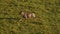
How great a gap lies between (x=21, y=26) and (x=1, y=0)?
2.04 meters

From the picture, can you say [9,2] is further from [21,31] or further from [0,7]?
[21,31]

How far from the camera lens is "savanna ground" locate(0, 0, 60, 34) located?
832cm

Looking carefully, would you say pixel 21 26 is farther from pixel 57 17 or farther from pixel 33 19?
pixel 57 17

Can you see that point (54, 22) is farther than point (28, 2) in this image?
No

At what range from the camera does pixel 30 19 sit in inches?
351

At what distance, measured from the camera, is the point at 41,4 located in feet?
32.9

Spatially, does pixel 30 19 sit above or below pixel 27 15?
below

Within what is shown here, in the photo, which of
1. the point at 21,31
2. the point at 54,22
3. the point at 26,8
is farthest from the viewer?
the point at 26,8

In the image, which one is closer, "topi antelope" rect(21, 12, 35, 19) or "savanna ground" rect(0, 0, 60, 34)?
"savanna ground" rect(0, 0, 60, 34)

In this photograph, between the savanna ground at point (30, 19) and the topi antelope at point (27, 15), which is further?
the topi antelope at point (27, 15)

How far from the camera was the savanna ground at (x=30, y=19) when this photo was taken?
328 inches

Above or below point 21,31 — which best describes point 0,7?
above

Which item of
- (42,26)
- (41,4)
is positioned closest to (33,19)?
(42,26)

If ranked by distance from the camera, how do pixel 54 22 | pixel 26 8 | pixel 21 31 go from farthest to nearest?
pixel 26 8
pixel 54 22
pixel 21 31
